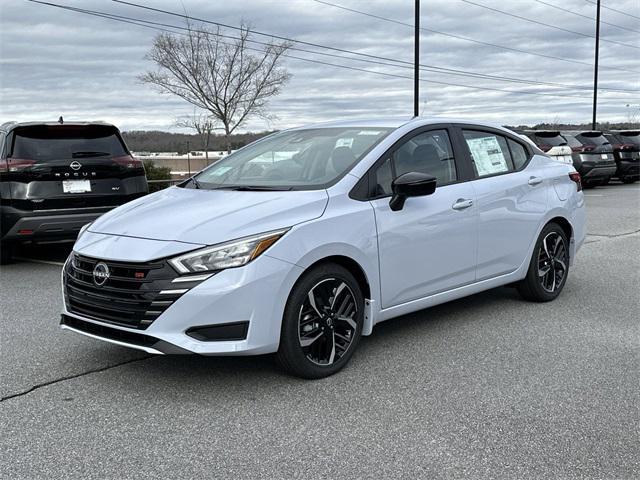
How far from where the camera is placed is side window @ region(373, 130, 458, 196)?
16.0 feet

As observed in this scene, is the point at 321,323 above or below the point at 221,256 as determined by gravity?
below

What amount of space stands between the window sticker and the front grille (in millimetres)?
2797

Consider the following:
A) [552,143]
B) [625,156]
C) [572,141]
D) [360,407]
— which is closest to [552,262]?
[360,407]

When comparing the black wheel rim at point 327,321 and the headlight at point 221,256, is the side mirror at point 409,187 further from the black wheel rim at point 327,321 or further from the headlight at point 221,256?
the headlight at point 221,256

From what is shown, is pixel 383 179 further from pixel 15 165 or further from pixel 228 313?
pixel 15 165

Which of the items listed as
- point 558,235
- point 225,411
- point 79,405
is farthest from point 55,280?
point 558,235

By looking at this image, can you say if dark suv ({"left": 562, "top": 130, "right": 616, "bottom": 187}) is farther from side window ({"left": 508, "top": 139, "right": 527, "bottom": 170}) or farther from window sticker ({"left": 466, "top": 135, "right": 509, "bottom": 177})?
window sticker ({"left": 466, "top": 135, "right": 509, "bottom": 177})

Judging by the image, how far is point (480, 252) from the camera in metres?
5.50

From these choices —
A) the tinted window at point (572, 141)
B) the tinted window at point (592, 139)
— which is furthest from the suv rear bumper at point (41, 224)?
the tinted window at point (592, 139)

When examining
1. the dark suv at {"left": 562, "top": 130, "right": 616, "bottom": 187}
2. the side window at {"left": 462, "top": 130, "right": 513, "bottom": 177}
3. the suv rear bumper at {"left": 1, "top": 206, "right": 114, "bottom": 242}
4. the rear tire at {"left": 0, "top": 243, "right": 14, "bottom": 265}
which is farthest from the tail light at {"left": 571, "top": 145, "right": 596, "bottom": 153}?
the rear tire at {"left": 0, "top": 243, "right": 14, "bottom": 265}

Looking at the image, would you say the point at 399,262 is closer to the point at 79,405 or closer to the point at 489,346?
the point at 489,346

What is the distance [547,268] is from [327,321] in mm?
2795

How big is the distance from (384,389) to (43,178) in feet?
18.2

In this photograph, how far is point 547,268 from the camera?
6.32 m
